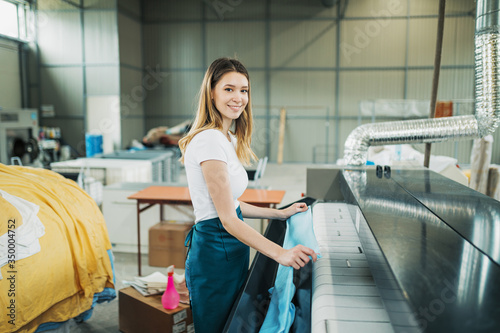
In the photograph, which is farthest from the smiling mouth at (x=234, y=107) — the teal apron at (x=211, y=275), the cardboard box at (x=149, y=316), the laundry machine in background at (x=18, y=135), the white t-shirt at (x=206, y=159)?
the laundry machine in background at (x=18, y=135)

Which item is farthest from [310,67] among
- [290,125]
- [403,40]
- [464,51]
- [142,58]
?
[142,58]

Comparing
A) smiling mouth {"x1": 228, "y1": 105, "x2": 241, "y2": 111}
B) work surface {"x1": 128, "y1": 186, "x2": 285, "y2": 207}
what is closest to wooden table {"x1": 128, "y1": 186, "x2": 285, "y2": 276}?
work surface {"x1": 128, "y1": 186, "x2": 285, "y2": 207}

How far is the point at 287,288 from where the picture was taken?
1.49 metres

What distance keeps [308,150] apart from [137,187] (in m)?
8.57

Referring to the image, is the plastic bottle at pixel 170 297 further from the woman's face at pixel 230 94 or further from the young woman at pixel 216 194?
the woman's face at pixel 230 94

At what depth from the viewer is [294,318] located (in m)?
1.45

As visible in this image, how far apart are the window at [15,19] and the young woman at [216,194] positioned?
1181 cm

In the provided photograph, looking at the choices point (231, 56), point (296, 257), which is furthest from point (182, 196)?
point (231, 56)

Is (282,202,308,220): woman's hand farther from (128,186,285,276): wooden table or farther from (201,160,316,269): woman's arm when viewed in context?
(128,186,285,276): wooden table

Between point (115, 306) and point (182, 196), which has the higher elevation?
point (182, 196)

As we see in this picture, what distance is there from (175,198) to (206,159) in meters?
2.66

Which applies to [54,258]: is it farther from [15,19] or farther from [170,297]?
[15,19]

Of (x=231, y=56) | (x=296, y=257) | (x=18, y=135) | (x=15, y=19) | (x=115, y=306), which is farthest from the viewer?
(x=231, y=56)

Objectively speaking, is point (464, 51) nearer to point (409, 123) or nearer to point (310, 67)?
point (310, 67)
